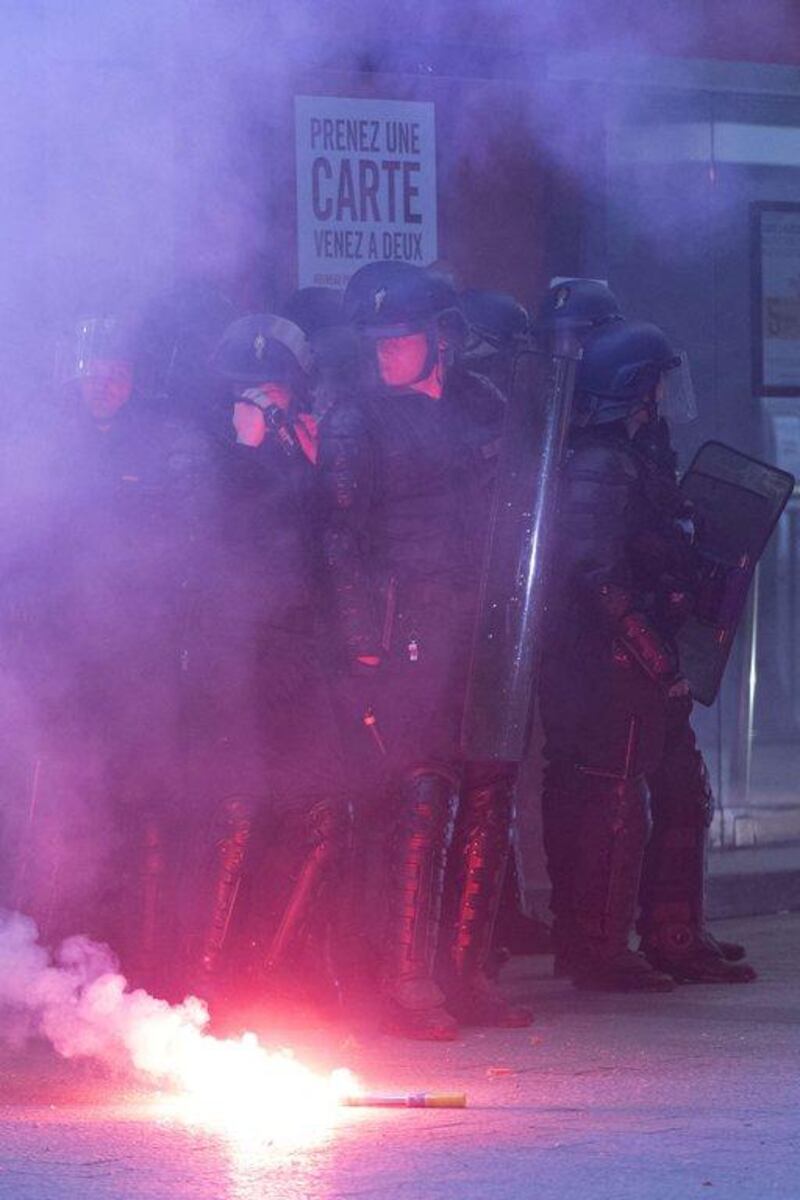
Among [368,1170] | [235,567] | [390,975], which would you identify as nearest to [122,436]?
[235,567]

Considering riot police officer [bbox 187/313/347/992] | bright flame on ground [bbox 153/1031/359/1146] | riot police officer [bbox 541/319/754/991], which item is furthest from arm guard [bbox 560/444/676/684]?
bright flame on ground [bbox 153/1031/359/1146]

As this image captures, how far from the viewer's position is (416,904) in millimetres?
5891

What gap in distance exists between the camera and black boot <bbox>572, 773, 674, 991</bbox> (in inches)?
258

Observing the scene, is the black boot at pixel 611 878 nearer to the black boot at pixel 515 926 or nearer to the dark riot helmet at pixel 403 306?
the black boot at pixel 515 926

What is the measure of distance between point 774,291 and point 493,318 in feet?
6.21

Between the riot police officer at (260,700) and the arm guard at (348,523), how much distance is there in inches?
4.3

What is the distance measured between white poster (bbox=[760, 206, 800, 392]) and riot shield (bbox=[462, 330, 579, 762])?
243 centimetres

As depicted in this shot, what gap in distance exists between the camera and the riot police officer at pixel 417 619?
591cm

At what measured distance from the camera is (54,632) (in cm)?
625

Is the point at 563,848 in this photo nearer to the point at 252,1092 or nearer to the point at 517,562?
the point at 517,562

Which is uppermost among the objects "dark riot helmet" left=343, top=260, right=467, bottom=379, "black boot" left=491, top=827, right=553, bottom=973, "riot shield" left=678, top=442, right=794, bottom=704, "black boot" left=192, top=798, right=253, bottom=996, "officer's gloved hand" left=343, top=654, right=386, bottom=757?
"dark riot helmet" left=343, top=260, right=467, bottom=379

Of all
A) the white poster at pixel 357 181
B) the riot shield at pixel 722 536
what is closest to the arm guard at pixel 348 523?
the riot shield at pixel 722 536

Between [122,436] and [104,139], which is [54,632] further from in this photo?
[104,139]

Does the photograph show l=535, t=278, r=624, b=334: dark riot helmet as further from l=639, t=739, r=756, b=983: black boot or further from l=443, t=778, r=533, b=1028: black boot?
l=443, t=778, r=533, b=1028: black boot
